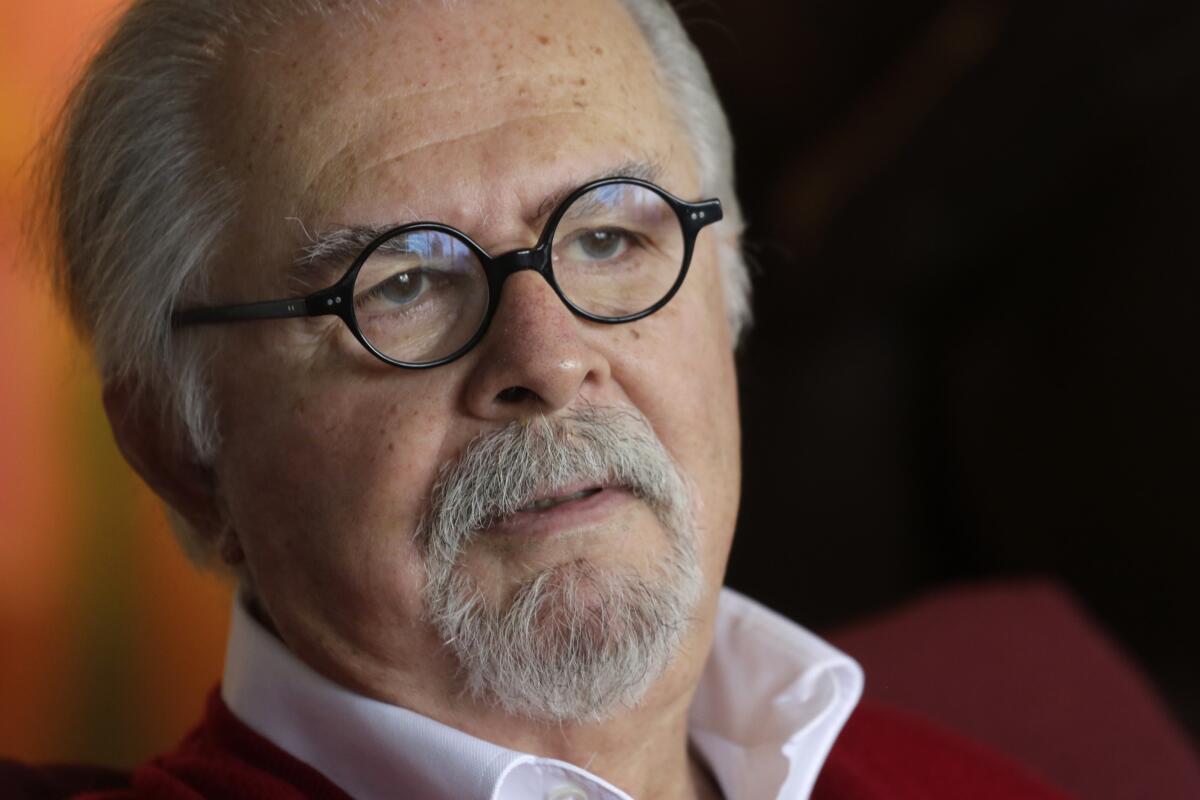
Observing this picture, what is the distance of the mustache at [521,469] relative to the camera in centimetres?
125

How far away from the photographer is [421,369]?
4.18 feet

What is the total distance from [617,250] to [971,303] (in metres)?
2.02

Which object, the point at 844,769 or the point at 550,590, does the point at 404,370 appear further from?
the point at 844,769

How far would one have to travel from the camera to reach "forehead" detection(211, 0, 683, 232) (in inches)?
50.6

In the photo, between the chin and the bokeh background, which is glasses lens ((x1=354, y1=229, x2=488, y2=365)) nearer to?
the chin

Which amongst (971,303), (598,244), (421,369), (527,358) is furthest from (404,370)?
(971,303)

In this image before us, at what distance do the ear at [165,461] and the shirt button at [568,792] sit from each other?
43 centimetres

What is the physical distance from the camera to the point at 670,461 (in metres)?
1.36

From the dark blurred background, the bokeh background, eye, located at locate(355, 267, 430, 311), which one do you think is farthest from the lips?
the dark blurred background

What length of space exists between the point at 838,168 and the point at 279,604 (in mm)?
2182

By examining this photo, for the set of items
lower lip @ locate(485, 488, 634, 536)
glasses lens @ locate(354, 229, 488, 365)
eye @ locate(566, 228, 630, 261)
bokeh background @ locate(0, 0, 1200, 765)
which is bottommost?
bokeh background @ locate(0, 0, 1200, 765)

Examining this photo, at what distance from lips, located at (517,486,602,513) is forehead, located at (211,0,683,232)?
280 mm

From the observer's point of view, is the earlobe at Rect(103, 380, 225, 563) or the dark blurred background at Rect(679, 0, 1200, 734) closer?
the earlobe at Rect(103, 380, 225, 563)

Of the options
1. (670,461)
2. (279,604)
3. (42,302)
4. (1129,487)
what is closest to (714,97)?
(670,461)
